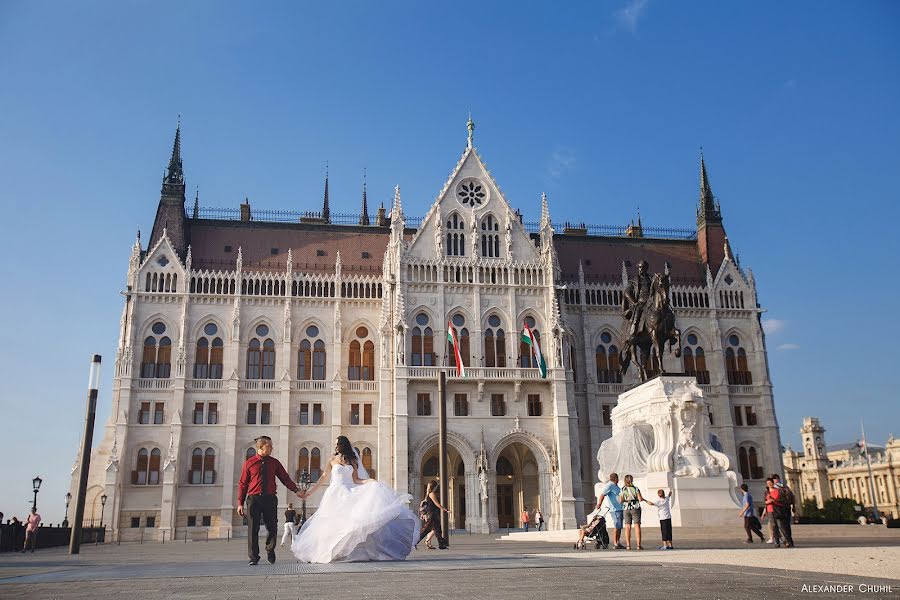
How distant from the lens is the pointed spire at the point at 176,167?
56.3 metres

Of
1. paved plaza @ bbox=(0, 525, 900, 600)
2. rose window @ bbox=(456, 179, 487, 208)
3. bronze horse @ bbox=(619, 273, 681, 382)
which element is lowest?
paved plaza @ bbox=(0, 525, 900, 600)

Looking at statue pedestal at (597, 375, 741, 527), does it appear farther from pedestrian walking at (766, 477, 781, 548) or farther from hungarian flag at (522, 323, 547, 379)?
hungarian flag at (522, 323, 547, 379)

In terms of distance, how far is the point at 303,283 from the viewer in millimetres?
53438

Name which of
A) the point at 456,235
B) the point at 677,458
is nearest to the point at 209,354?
the point at 456,235

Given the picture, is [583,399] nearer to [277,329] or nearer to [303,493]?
[277,329]

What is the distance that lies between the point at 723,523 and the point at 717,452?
229 centimetres

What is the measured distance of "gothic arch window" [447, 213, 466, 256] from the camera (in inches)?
2040

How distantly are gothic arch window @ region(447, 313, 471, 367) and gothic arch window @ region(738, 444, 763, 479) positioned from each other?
2086cm

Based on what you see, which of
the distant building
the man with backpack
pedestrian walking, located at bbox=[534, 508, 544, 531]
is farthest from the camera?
the distant building

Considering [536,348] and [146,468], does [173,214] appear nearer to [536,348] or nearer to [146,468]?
[146,468]

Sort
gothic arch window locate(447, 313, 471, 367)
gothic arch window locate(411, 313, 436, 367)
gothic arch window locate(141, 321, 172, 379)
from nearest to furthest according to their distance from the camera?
gothic arch window locate(411, 313, 436, 367)
gothic arch window locate(447, 313, 471, 367)
gothic arch window locate(141, 321, 172, 379)

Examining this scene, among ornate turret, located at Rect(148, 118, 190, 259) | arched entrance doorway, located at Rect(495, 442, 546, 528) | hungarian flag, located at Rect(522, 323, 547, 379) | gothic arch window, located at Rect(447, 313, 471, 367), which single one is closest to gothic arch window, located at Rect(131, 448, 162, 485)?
ornate turret, located at Rect(148, 118, 190, 259)

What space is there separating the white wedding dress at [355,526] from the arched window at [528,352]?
121 feet

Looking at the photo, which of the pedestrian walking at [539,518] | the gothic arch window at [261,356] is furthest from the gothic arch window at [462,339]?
the gothic arch window at [261,356]
